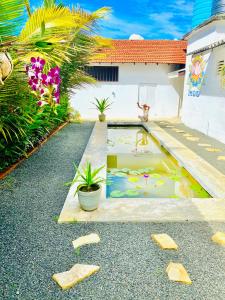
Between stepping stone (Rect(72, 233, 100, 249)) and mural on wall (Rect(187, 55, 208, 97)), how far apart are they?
912 centimetres

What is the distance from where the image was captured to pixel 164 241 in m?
2.56

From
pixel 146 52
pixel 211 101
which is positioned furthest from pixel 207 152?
pixel 146 52

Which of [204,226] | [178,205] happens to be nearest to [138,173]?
[178,205]

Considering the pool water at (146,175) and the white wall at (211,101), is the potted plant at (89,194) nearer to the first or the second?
the pool water at (146,175)

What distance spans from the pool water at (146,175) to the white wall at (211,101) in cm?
247

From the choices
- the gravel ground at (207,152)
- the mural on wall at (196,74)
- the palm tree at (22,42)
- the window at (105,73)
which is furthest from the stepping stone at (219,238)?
the window at (105,73)

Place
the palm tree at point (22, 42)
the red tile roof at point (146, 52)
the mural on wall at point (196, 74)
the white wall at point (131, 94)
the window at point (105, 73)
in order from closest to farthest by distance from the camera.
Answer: the palm tree at point (22, 42) → the mural on wall at point (196, 74) → the red tile roof at point (146, 52) → the white wall at point (131, 94) → the window at point (105, 73)

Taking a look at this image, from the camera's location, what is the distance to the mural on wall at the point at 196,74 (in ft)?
32.4

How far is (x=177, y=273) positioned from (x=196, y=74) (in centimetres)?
1011

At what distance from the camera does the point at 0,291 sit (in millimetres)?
1938

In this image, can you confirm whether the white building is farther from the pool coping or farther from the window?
the pool coping

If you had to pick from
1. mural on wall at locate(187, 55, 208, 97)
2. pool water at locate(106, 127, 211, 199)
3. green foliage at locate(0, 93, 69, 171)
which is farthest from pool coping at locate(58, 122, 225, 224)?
mural on wall at locate(187, 55, 208, 97)

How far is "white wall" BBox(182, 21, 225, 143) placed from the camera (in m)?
8.38

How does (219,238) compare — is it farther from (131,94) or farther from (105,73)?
(105,73)
